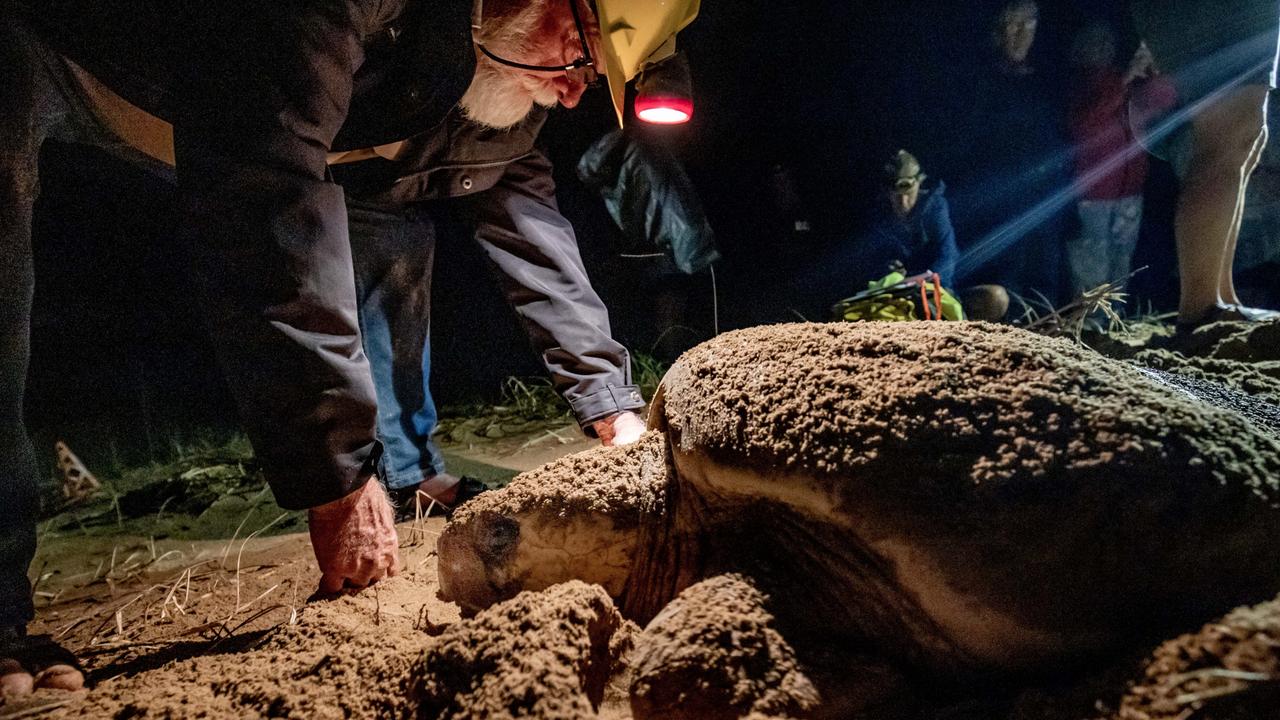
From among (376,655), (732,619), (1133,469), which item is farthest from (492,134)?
(1133,469)

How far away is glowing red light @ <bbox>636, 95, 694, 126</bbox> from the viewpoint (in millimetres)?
2227

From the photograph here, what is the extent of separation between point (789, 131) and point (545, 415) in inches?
194

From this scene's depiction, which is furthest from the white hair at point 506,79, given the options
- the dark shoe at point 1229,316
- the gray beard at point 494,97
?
the dark shoe at point 1229,316

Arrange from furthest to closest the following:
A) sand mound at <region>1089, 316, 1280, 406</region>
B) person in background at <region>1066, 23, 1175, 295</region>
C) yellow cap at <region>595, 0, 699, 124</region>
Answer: person in background at <region>1066, 23, 1175, 295</region>, yellow cap at <region>595, 0, 699, 124</region>, sand mound at <region>1089, 316, 1280, 406</region>

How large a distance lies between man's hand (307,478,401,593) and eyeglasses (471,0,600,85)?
1.51m

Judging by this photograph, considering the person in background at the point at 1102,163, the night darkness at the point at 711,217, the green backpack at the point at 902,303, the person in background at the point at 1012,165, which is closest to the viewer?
the night darkness at the point at 711,217

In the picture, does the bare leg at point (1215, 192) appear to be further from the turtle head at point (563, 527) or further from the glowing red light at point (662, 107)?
the turtle head at point (563, 527)

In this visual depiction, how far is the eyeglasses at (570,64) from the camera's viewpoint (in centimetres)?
191

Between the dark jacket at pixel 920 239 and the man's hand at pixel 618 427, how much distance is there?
15.1ft

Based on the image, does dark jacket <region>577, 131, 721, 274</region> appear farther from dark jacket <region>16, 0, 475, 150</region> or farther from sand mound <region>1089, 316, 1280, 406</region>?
sand mound <region>1089, 316, 1280, 406</region>

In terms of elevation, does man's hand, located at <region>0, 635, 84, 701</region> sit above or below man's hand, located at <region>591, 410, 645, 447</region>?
above

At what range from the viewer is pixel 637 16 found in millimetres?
1827

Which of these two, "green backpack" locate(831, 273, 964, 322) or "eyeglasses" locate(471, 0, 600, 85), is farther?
"green backpack" locate(831, 273, 964, 322)

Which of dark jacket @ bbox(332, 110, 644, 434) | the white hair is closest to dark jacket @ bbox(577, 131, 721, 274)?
dark jacket @ bbox(332, 110, 644, 434)
